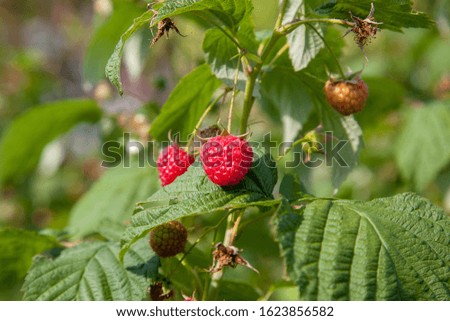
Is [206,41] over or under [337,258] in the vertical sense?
over

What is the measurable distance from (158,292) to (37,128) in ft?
5.12

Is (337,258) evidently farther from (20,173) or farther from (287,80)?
(20,173)

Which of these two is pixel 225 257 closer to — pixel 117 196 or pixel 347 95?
pixel 347 95

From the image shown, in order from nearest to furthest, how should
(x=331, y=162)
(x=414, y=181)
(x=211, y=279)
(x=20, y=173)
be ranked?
(x=211, y=279), (x=331, y=162), (x=414, y=181), (x=20, y=173)

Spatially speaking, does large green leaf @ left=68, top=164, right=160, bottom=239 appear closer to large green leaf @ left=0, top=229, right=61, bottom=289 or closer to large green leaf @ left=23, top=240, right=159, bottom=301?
large green leaf @ left=0, top=229, right=61, bottom=289

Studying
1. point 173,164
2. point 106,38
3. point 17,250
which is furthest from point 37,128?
point 173,164

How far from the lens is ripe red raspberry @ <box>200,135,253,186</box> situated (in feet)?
4.29

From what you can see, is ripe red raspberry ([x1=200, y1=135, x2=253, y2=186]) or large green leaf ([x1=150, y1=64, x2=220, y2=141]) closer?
ripe red raspberry ([x1=200, y1=135, x2=253, y2=186])

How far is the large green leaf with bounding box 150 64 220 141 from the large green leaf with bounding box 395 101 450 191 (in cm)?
122

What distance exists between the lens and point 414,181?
2.71 metres

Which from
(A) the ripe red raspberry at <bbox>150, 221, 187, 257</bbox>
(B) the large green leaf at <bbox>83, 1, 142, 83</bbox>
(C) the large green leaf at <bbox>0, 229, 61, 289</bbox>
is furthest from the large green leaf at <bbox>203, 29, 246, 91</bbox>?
(B) the large green leaf at <bbox>83, 1, 142, 83</bbox>
